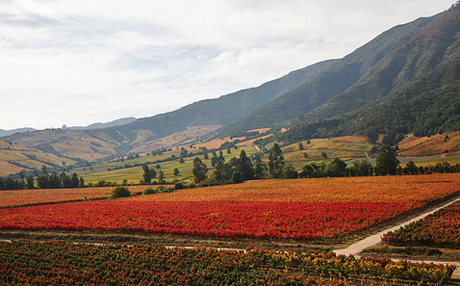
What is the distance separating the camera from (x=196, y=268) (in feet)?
89.3

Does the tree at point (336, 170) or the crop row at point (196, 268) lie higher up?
the crop row at point (196, 268)

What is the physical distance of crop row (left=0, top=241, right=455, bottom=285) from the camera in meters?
22.9

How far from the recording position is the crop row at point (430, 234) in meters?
29.7

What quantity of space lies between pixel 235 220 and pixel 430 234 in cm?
2409

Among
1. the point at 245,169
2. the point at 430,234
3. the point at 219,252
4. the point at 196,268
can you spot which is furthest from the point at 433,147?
the point at 196,268

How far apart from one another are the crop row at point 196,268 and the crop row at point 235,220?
8.00 m

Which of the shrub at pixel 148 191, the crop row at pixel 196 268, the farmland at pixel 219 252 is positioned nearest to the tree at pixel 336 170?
the farmland at pixel 219 252

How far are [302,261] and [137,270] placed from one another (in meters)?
15.1

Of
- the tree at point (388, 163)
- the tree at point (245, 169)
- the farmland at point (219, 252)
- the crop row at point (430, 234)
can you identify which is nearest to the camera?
the farmland at point (219, 252)

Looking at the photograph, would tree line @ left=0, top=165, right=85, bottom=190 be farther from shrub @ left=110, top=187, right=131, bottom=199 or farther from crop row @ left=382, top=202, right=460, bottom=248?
crop row @ left=382, top=202, right=460, bottom=248

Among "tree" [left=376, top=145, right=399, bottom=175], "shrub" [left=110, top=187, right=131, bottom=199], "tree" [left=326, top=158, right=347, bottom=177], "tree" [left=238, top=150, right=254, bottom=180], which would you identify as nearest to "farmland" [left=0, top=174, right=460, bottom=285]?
"shrub" [left=110, top=187, right=131, bottom=199]

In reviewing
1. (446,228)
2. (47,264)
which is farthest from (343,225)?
(47,264)

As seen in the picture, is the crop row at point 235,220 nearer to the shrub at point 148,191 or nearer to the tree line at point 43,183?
the shrub at point 148,191

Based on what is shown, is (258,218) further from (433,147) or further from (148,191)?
(433,147)
